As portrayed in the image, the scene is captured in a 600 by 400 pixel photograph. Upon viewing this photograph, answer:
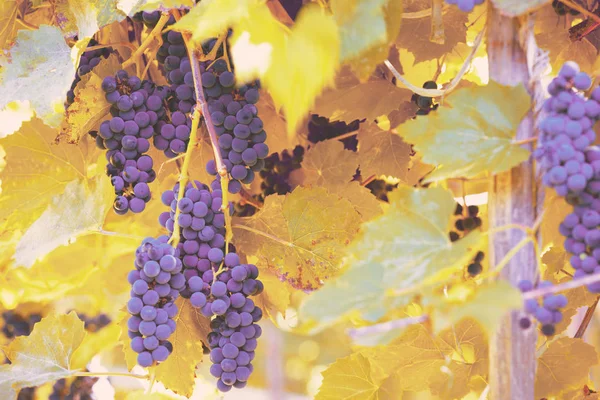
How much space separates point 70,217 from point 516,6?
556 millimetres

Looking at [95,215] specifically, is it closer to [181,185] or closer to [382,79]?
[181,185]

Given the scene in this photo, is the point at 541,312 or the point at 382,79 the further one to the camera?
the point at 382,79

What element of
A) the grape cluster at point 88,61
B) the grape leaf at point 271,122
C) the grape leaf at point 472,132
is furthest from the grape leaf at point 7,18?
the grape leaf at point 472,132

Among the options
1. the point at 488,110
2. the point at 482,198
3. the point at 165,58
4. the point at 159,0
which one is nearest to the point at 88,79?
the point at 165,58

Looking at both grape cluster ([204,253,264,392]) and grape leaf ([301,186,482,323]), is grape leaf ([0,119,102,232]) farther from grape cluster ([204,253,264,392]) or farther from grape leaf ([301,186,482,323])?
grape leaf ([301,186,482,323])

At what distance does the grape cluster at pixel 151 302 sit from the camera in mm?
678

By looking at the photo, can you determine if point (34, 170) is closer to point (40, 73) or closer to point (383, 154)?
point (40, 73)

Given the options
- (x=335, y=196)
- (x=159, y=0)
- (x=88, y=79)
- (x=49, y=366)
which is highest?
(x=159, y=0)

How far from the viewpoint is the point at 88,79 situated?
0.82m

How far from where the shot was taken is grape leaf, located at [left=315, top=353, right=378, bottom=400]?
847mm

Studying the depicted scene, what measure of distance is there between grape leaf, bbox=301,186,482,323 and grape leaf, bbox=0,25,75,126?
372mm

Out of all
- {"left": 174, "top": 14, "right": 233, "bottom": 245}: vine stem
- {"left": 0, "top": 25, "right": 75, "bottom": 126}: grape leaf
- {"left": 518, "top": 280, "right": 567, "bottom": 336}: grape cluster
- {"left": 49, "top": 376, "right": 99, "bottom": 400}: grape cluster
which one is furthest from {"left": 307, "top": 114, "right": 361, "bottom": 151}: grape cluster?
{"left": 49, "top": 376, "right": 99, "bottom": 400}: grape cluster

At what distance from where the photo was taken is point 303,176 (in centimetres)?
107

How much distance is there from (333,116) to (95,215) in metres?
0.38
